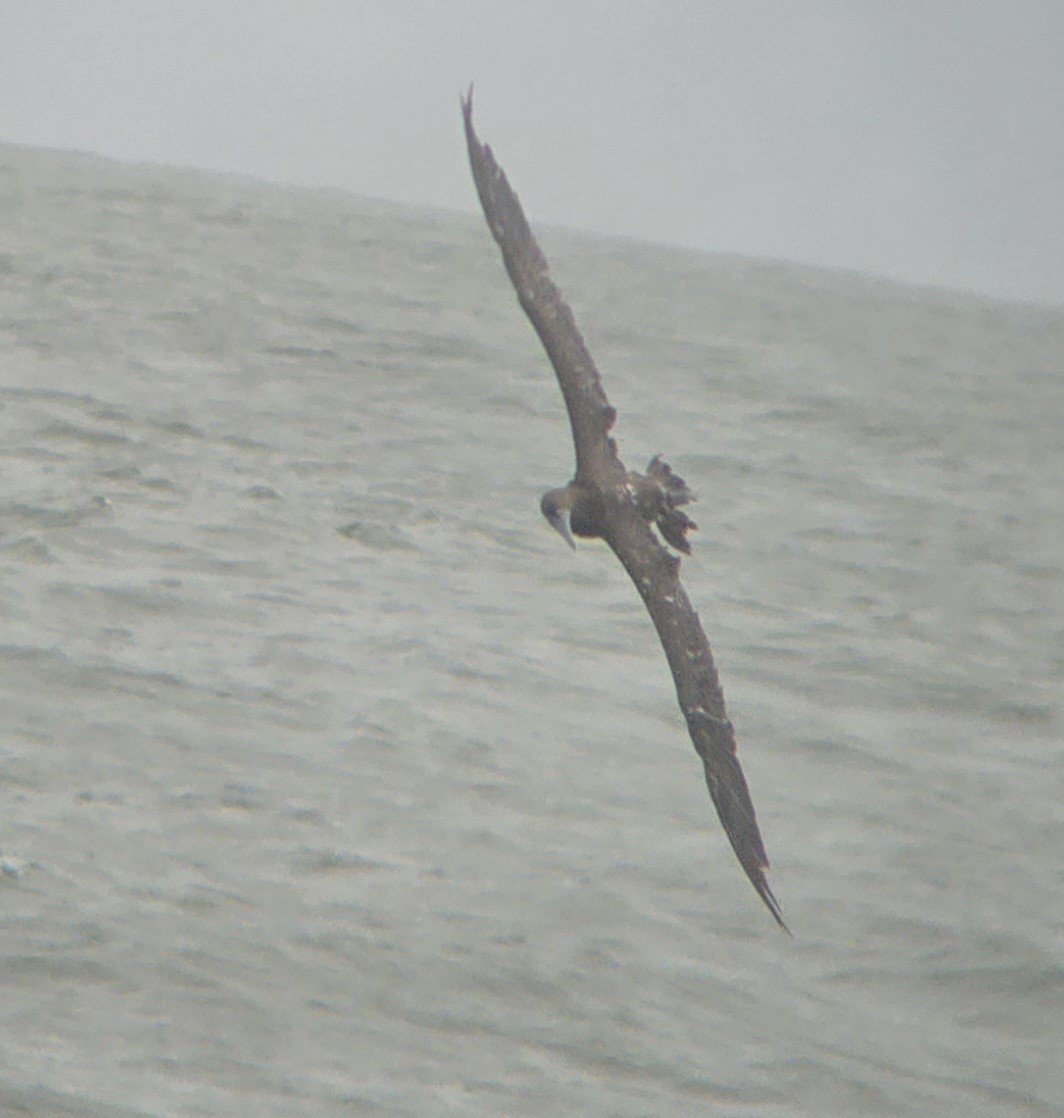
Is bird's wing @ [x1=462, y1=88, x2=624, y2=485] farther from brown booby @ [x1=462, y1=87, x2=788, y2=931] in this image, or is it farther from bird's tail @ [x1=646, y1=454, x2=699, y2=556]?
bird's tail @ [x1=646, y1=454, x2=699, y2=556]

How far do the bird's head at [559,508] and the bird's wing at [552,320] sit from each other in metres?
0.11

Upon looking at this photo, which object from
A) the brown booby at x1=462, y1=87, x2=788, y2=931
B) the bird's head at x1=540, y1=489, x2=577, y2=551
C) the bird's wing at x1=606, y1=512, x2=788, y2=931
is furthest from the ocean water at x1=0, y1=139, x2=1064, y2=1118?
the bird's wing at x1=606, y1=512, x2=788, y2=931

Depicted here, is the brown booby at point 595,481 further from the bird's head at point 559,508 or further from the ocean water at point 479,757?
the ocean water at point 479,757

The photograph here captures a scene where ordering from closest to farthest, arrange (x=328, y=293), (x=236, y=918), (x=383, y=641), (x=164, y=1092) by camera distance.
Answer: (x=164, y=1092) < (x=236, y=918) < (x=383, y=641) < (x=328, y=293)

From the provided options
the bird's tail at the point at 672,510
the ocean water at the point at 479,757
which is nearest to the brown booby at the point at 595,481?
the bird's tail at the point at 672,510

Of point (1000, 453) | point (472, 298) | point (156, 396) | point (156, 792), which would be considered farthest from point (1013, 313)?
point (156, 792)

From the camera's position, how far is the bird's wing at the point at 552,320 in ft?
34.1

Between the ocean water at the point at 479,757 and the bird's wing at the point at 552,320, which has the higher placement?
the bird's wing at the point at 552,320

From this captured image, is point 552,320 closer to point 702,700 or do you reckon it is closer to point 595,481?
point 595,481

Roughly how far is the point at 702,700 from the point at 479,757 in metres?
8.31

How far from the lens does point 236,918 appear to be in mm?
14383

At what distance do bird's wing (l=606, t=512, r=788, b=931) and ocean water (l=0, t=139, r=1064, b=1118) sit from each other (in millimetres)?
3723

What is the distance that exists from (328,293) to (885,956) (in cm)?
2798

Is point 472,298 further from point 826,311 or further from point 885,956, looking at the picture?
point 885,956
